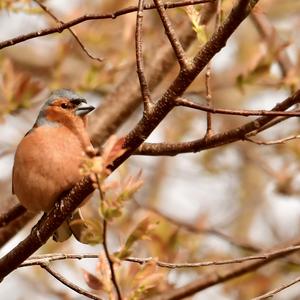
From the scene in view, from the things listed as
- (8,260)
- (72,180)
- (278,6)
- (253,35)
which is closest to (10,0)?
(72,180)

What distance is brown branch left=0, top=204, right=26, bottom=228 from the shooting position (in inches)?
185

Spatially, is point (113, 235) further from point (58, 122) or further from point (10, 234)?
point (58, 122)

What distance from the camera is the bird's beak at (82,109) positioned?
4.67 metres

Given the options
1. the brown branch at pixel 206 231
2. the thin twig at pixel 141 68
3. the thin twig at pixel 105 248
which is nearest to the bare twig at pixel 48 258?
the thin twig at pixel 141 68

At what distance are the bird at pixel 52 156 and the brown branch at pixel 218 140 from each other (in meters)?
0.56

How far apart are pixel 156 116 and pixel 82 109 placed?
1.67 m

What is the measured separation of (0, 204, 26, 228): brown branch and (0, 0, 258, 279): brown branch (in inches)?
38.8

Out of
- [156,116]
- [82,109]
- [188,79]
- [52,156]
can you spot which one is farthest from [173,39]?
[82,109]

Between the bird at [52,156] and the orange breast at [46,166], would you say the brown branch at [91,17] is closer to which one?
the bird at [52,156]

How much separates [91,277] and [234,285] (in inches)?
141

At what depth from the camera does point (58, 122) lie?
15.4 ft

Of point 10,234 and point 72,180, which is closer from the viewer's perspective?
point 72,180

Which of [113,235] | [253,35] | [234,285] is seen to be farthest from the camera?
[253,35]

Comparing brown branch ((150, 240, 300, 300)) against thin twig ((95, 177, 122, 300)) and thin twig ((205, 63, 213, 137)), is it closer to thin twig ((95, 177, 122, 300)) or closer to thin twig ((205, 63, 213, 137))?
thin twig ((205, 63, 213, 137))
